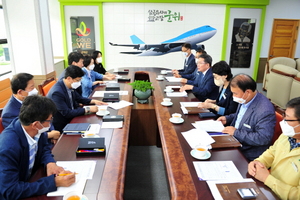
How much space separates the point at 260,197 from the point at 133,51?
5585 millimetres

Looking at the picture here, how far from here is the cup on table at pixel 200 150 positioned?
1.61 meters

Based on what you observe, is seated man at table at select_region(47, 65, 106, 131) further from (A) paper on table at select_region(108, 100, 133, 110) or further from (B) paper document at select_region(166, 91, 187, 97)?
(B) paper document at select_region(166, 91, 187, 97)

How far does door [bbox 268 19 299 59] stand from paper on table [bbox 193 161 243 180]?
6.09m

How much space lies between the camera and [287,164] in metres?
1.39

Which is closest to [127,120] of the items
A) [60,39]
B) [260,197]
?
[260,197]

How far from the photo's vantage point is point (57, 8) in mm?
6109

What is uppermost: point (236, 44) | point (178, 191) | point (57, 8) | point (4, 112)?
point (57, 8)

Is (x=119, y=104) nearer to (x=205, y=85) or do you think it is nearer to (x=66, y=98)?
(x=66, y=98)

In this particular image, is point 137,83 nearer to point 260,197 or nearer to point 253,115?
point 253,115

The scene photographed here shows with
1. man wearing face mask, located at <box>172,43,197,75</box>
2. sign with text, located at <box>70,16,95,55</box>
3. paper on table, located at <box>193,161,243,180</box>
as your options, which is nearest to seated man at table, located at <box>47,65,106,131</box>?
paper on table, located at <box>193,161,243,180</box>

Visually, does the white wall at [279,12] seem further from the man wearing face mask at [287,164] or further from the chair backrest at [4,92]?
the chair backrest at [4,92]

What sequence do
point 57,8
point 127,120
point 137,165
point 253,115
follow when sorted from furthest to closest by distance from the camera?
point 57,8
point 137,165
point 127,120
point 253,115

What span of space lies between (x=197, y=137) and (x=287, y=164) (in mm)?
670

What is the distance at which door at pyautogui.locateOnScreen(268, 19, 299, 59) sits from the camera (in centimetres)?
646
